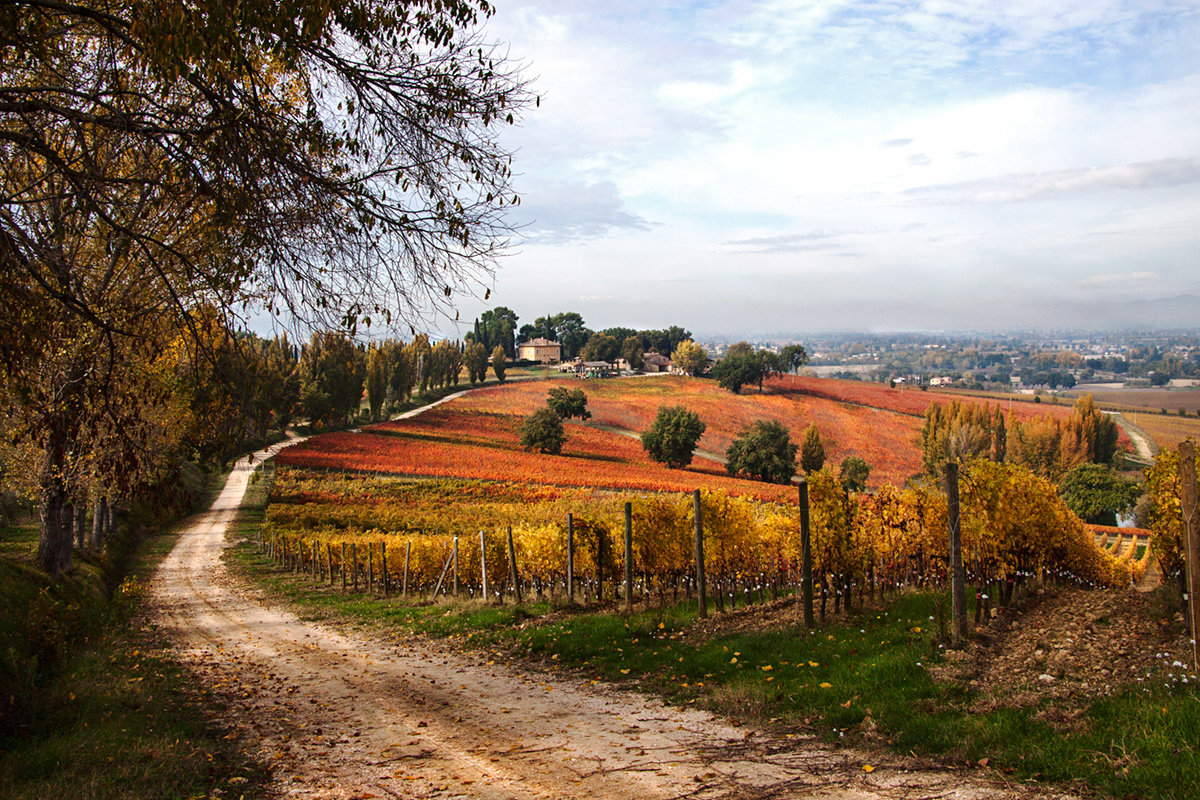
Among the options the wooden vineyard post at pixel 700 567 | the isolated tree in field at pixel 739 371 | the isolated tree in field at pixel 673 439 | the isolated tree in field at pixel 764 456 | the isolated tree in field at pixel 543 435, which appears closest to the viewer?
the wooden vineyard post at pixel 700 567

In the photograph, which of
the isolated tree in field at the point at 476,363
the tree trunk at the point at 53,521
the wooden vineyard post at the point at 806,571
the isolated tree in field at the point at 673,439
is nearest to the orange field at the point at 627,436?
the isolated tree in field at the point at 673,439

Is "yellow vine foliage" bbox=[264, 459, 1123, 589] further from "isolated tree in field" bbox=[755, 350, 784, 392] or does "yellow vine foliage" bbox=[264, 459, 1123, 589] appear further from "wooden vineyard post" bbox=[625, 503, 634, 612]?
"isolated tree in field" bbox=[755, 350, 784, 392]

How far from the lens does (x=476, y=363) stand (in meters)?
120

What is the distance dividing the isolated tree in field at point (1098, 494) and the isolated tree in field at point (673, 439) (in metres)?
31.9

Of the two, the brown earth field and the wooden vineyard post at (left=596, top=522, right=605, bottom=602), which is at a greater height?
the wooden vineyard post at (left=596, top=522, right=605, bottom=602)

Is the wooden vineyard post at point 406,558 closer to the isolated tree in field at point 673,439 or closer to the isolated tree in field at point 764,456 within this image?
the isolated tree in field at point 673,439

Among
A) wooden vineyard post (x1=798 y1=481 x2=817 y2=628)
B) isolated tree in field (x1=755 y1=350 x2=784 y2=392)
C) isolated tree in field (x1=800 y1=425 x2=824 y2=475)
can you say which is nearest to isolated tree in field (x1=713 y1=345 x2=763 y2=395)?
isolated tree in field (x1=755 y1=350 x2=784 y2=392)

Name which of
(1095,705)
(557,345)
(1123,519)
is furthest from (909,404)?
(1095,705)

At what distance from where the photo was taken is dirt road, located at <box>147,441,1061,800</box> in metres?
5.51

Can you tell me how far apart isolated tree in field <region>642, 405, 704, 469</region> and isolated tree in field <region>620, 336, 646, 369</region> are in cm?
7927

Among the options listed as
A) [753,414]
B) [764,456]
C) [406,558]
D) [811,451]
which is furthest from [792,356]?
[406,558]

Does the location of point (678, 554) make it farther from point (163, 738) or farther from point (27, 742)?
point (27, 742)

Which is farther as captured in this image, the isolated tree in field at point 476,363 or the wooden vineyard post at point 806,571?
the isolated tree in field at point 476,363

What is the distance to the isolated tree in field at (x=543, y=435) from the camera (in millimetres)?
68062
